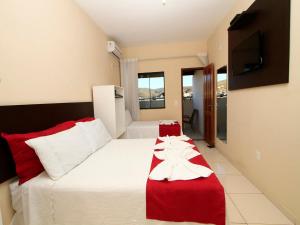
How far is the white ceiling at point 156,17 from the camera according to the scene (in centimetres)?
268

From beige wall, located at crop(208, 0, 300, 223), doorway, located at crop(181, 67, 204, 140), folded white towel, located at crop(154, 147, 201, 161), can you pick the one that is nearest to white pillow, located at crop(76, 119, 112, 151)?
folded white towel, located at crop(154, 147, 201, 161)

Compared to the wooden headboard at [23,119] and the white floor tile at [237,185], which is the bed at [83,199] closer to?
the wooden headboard at [23,119]

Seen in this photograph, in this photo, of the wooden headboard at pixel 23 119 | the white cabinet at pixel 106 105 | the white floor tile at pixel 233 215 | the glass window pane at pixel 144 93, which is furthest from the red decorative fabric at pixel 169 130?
the wooden headboard at pixel 23 119

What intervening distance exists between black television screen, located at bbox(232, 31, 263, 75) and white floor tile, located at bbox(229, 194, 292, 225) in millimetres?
1531

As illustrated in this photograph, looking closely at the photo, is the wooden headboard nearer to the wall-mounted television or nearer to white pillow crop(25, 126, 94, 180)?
white pillow crop(25, 126, 94, 180)

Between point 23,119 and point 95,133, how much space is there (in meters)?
0.89

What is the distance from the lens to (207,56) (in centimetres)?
452

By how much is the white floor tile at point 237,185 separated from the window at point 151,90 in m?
2.69

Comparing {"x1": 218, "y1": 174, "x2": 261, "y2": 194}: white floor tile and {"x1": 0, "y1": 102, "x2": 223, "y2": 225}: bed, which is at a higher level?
{"x1": 0, "y1": 102, "x2": 223, "y2": 225}: bed

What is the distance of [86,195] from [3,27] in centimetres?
145

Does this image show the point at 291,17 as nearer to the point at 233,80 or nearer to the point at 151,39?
the point at 233,80

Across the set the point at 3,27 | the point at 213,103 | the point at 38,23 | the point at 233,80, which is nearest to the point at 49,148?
the point at 3,27

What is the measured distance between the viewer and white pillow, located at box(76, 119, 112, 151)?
211cm

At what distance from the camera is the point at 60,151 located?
1.51 m
